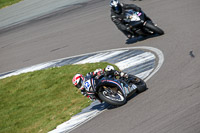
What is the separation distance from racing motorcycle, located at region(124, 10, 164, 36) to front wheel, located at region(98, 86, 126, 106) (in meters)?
5.22

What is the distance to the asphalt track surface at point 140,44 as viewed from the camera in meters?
7.70

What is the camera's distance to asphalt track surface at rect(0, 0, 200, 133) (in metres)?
7.70

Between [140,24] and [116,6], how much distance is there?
1.17 metres

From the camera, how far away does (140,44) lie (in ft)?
45.8

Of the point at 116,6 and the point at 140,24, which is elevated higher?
the point at 116,6

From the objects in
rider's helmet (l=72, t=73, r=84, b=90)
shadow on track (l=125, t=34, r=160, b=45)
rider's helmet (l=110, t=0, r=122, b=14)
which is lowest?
shadow on track (l=125, t=34, r=160, b=45)

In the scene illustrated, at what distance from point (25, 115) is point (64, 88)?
1712 millimetres

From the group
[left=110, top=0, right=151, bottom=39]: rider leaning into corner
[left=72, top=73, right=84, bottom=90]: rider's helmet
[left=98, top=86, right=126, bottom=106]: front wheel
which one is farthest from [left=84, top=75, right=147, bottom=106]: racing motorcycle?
[left=110, top=0, right=151, bottom=39]: rider leaning into corner

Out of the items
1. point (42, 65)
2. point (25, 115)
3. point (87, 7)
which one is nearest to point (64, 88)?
point (25, 115)

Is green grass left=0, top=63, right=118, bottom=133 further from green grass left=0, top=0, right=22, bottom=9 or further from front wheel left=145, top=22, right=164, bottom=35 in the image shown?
green grass left=0, top=0, right=22, bottom=9

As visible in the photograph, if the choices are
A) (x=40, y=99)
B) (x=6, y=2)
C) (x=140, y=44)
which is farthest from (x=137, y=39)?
(x=6, y=2)

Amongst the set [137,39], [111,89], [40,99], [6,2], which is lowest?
[40,99]

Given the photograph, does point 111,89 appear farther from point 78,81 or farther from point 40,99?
point 40,99

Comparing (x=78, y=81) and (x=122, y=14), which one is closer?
(x=78, y=81)
